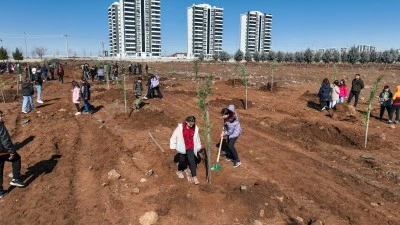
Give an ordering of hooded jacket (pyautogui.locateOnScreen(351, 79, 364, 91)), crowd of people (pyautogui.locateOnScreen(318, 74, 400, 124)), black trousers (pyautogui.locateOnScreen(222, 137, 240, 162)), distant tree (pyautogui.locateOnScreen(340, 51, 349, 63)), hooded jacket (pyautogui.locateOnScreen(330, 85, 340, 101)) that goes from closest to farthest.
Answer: black trousers (pyautogui.locateOnScreen(222, 137, 240, 162))
crowd of people (pyautogui.locateOnScreen(318, 74, 400, 124))
hooded jacket (pyautogui.locateOnScreen(330, 85, 340, 101))
hooded jacket (pyautogui.locateOnScreen(351, 79, 364, 91))
distant tree (pyautogui.locateOnScreen(340, 51, 349, 63))

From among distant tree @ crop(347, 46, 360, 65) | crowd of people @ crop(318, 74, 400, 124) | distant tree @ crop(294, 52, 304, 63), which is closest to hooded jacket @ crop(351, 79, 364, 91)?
crowd of people @ crop(318, 74, 400, 124)

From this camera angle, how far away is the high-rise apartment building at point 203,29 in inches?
4973

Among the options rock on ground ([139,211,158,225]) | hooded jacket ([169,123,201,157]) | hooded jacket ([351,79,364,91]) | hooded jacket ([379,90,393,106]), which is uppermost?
hooded jacket ([351,79,364,91])

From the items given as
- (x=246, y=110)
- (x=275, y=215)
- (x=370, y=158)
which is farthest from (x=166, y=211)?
(x=246, y=110)

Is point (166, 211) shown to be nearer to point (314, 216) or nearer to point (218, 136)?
point (314, 216)

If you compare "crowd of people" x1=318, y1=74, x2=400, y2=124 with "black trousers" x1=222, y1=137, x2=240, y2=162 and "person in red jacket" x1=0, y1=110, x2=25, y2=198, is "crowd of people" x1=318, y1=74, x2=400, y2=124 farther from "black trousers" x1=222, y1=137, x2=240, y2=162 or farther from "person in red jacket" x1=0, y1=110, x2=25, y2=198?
"person in red jacket" x1=0, y1=110, x2=25, y2=198

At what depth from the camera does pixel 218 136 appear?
9.88 meters

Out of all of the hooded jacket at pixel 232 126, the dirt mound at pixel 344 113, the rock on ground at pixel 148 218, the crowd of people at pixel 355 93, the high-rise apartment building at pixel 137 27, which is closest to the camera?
the rock on ground at pixel 148 218

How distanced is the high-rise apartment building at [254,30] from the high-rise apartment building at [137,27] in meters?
37.1

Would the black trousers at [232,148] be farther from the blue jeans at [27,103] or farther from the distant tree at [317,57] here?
the distant tree at [317,57]

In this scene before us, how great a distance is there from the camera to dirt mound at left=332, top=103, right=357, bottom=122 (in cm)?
1210

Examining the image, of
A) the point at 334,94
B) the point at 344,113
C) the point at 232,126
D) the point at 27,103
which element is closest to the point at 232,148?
the point at 232,126

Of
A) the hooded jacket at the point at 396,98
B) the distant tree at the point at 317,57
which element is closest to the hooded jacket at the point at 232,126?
the hooded jacket at the point at 396,98

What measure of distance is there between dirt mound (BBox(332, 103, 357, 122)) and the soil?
4cm
